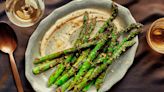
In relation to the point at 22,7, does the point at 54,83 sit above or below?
below

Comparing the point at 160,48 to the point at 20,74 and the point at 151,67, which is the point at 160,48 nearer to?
the point at 151,67

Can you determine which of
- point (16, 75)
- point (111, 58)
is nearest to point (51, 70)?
point (16, 75)

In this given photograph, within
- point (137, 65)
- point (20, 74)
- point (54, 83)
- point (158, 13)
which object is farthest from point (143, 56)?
point (20, 74)

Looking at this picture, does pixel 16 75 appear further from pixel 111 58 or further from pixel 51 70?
pixel 111 58

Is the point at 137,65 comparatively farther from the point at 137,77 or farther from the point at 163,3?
the point at 163,3

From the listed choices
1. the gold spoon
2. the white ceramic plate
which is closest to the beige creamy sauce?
the white ceramic plate

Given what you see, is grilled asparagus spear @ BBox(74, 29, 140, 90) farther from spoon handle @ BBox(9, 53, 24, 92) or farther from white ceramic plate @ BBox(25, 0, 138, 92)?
spoon handle @ BBox(9, 53, 24, 92)
